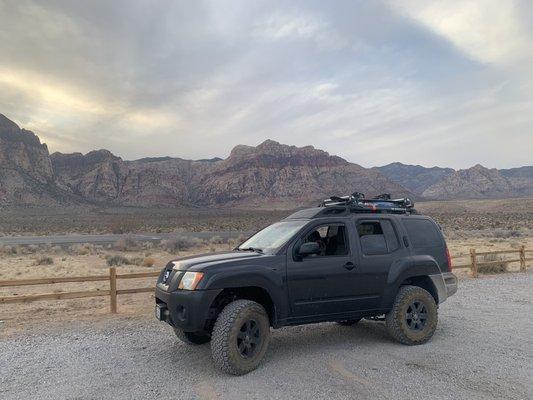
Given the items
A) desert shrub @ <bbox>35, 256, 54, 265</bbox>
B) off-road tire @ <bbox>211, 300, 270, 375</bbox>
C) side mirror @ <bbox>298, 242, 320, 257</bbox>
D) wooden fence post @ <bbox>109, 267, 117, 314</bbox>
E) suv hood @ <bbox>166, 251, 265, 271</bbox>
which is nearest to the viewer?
off-road tire @ <bbox>211, 300, 270, 375</bbox>

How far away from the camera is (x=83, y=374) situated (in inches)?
209

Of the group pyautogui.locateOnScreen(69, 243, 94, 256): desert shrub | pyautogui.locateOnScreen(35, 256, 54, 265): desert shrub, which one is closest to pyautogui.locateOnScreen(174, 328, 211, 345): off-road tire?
pyautogui.locateOnScreen(35, 256, 54, 265): desert shrub

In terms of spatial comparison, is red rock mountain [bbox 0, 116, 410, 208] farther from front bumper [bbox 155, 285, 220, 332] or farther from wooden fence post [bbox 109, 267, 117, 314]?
front bumper [bbox 155, 285, 220, 332]

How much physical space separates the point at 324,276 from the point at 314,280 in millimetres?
164

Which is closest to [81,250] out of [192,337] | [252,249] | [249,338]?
→ [192,337]

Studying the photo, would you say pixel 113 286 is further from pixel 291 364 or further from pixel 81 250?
pixel 81 250

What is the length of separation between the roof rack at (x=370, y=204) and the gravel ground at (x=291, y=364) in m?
1.99

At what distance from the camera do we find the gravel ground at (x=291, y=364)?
4.76 meters

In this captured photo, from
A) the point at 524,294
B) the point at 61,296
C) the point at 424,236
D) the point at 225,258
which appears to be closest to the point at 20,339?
the point at 61,296

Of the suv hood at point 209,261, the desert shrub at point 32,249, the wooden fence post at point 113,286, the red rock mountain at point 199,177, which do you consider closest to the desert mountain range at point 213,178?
the red rock mountain at point 199,177

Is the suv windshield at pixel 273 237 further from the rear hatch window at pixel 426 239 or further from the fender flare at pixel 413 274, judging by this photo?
the rear hatch window at pixel 426 239

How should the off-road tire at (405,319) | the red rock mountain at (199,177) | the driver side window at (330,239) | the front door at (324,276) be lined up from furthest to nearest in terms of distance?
1. the red rock mountain at (199,177)
2. the off-road tire at (405,319)
3. the driver side window at (330,239)
4. the front door at (324,276)

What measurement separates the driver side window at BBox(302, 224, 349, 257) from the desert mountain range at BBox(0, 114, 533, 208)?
103 m

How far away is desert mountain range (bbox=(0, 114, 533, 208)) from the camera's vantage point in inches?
4400
